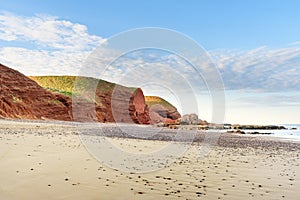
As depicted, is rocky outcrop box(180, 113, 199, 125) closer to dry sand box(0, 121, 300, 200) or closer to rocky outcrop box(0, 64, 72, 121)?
rocky outcrop box(0, 64, 72, 121)

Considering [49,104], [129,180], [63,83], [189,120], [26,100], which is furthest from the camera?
[63,83]

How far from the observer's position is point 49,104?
253 feet

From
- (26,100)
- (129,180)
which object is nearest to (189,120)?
(26,100)

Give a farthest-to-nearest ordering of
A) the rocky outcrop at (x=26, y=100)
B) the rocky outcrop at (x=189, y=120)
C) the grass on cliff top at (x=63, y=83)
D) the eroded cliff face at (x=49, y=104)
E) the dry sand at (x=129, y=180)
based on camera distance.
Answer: the grass on cliff top at (x=63, y=83) < the rocky outcrop at (x=189, y=120) < the eroded cliff face at (x=49, y=104) < the rocky outcrop at (x=26, y=100) < the dry sand at (x=129, y=180)

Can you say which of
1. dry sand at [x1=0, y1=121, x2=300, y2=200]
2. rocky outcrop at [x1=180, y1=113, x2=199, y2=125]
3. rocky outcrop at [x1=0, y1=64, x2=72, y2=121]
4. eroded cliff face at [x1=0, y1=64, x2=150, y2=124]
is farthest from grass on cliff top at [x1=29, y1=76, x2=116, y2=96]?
dry sand at [x1=0, y1=121, x2=300, y2=200]

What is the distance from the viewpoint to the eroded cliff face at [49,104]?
63844 millimetres

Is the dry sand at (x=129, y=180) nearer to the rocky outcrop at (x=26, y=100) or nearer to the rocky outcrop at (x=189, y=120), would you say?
the rocky outcrop at (x=26, y=100)

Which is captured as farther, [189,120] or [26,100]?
[189,120]

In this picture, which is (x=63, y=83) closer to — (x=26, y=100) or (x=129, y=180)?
(x=26, y=100)

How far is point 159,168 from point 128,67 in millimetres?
15799

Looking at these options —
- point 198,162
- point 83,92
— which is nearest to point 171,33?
point 198,162

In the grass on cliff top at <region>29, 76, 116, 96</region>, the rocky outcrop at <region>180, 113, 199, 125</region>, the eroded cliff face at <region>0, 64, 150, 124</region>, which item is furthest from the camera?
the grass on cliff top at <region>29, 76, 116, 96</region>

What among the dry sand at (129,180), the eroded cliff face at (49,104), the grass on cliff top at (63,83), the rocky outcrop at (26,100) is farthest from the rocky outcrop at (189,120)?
the dry sand at (129,180)

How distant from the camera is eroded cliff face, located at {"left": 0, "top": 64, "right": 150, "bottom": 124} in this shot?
209 ft
